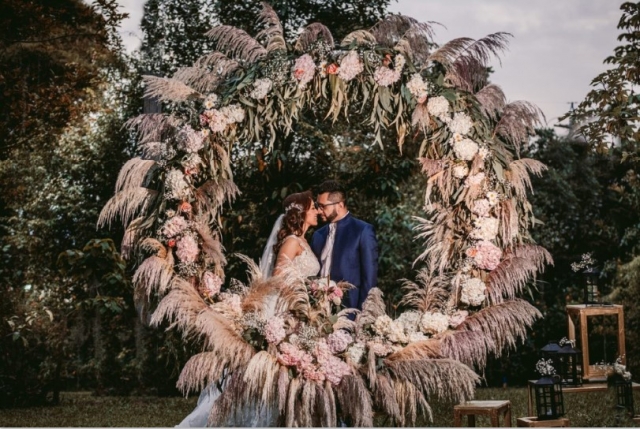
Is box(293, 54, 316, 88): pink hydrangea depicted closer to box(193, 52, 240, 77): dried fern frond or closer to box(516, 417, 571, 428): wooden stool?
box(193, 52, 240, 77): dried fern frond

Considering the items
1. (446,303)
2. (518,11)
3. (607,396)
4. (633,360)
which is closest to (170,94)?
(446,303)

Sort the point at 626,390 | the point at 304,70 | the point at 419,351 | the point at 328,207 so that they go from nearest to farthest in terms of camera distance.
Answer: the point at 419,351 → the point at 304,70 → the point at 626,390 → the point at 328,207

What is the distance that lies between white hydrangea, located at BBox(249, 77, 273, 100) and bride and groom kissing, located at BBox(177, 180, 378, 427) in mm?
918

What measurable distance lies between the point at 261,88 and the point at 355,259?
1.37 metres

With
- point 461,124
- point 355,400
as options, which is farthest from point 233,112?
point 355,400

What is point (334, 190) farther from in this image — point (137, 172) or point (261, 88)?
point (137, 172)

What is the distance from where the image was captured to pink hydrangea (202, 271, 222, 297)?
4355 millimetres

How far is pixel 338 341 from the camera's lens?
391 centimetres

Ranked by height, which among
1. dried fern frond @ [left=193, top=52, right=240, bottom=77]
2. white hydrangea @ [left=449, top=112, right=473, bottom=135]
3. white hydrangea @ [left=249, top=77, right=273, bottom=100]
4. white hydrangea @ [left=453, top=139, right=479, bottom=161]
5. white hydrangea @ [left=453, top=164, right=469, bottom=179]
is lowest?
white hydrangea @ [left=453, top=164, right=469, bottom=179]

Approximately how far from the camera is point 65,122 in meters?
8.50

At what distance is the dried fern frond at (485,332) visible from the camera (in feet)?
13.3

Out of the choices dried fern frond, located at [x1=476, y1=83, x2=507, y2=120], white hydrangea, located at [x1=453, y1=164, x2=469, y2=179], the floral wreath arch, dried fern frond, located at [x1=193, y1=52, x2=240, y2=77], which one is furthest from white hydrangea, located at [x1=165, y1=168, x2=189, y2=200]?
dried fern frond, located at [x1=476, y1=83, x2=507, y2=120]

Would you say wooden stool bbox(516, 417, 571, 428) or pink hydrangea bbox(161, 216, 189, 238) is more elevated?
pink hydrangea bbox(161, 216, 189, 238)

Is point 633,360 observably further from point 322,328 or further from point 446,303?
point 322,328
